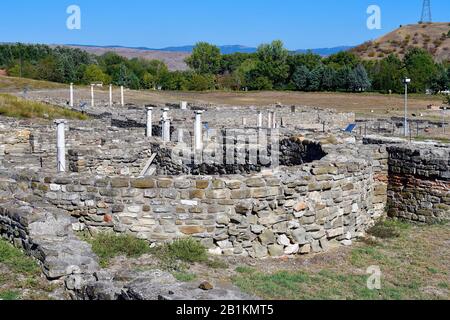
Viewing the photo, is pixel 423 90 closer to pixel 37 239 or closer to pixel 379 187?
pixel 379 187

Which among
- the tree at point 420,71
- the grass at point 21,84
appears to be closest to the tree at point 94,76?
the grass at point 21,84

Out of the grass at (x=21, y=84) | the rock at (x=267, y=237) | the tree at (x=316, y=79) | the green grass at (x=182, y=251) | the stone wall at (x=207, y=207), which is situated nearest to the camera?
the green grass at (x=182, y=251)

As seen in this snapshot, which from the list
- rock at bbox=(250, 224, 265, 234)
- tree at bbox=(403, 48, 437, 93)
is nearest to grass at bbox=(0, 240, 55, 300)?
rock at bbox=(250, 224, 265, 234)

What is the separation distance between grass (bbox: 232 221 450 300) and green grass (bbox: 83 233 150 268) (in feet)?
4.39

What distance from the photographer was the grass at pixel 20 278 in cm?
635

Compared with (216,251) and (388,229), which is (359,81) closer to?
(388,229)

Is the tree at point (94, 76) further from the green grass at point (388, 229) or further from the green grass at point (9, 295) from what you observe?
the green grass at point (9, 295)

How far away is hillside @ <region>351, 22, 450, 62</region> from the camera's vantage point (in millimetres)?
125050

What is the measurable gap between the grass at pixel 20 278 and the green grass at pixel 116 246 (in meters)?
1.00

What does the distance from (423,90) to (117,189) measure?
74981mm

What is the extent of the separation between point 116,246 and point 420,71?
78507 mm

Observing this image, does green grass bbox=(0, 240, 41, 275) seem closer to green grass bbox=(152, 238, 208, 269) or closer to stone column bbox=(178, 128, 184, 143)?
green grass bbox=(152, 238, 208, 269)

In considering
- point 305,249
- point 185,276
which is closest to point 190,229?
point 185,276
